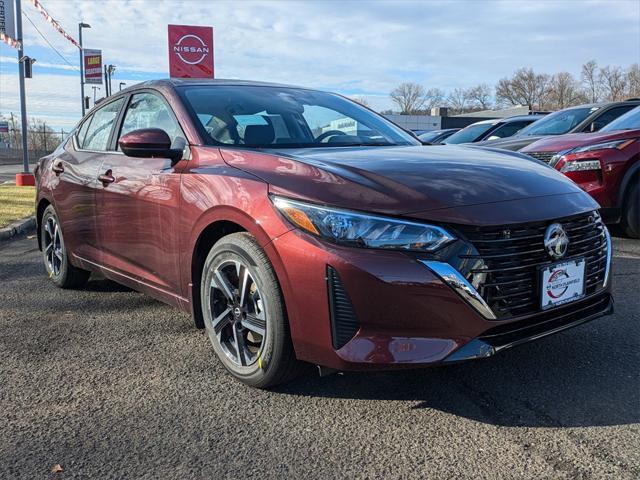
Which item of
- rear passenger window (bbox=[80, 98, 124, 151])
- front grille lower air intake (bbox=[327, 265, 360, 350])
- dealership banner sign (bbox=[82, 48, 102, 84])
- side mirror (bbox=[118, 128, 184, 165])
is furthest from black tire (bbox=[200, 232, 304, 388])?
dealership banner sign (bbox=[82, 48, 102, 84])

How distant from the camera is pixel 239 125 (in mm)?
3377

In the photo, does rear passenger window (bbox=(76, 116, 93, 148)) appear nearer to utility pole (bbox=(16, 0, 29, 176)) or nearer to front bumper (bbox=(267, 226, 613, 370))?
front bumper (bbox=(267, 226, 613, 370))

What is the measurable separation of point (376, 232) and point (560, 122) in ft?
23.1

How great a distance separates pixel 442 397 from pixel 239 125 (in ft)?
6.20

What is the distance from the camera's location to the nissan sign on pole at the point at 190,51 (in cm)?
1644

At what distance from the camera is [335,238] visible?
7.70 feet

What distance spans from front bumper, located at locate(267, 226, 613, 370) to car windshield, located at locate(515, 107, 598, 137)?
6600 millimetres

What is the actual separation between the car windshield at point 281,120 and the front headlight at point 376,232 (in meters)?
1.03

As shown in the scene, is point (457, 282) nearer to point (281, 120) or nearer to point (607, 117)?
point (281, 120)

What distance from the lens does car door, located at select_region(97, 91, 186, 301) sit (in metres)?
3.27

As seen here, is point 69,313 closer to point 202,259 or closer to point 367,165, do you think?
point 202,259

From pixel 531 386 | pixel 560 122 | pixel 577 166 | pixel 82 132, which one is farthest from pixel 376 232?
pixel 560 122

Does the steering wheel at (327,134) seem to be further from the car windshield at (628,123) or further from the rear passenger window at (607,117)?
the rear passenger window at (607,117)

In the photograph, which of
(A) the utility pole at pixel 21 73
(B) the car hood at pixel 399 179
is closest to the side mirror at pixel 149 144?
(B) the car hood at pixel 399 179
